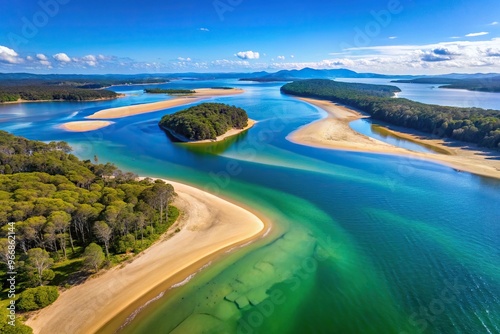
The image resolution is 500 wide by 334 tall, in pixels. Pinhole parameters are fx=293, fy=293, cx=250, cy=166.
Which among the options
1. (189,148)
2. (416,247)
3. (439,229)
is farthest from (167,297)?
(189,148)

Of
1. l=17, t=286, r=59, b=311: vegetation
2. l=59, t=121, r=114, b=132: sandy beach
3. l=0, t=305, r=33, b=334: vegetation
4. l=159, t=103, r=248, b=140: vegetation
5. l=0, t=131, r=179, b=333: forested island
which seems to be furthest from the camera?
l=59, t=121, r=114, b=132: sandy beach

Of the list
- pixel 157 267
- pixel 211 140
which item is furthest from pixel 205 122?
pixel 157 267

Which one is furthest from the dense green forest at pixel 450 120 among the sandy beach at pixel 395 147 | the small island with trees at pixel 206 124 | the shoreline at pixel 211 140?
the shoreline at pixel 211 140

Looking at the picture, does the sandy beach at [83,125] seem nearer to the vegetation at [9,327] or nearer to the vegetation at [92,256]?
the vegetation at [92,256]

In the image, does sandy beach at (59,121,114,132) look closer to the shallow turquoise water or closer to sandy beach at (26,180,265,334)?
the shallow turquoise water

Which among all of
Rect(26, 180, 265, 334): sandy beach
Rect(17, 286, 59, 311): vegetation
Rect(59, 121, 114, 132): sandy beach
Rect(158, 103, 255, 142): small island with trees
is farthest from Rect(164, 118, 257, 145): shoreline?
Rect(17, 286, 59, 311): vegetation

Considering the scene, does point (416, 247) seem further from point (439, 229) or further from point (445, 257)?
point (439, 229)
